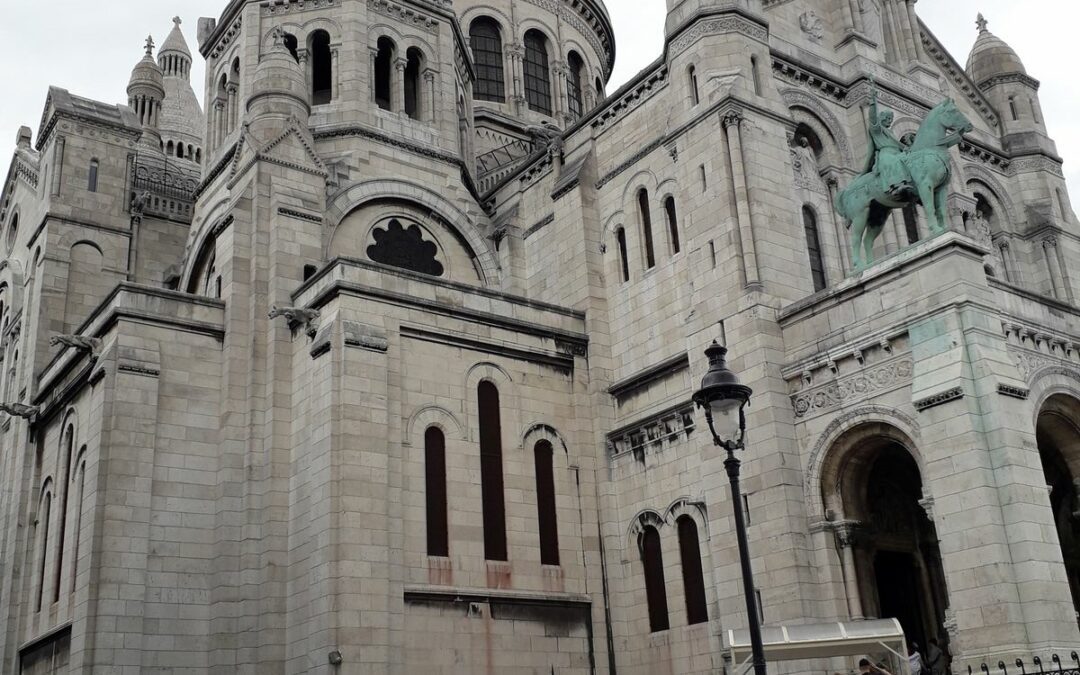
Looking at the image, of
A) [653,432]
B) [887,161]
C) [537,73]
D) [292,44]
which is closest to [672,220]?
[653,432]

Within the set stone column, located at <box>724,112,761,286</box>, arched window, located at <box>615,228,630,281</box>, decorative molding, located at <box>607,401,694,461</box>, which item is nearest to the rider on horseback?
stone column, located at <box>724,112,761,286</box>

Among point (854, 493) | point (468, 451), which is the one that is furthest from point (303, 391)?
point (854, 493)

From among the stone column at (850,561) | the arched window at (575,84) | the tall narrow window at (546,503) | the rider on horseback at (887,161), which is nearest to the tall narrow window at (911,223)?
the rider on horseback at (887,161)

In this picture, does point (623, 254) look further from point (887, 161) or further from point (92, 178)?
point (92, 178)

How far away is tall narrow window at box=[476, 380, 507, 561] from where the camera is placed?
91.1 feet

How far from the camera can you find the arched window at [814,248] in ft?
98.1

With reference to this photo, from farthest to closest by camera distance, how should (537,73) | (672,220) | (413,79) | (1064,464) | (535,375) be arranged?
(537,73) → (413,79) → (672,220) → (535,375) → (1064,464)

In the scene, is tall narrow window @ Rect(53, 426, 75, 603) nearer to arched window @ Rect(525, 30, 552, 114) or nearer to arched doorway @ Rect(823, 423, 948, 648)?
arched doorway @ Rect(823, 423, 948, 648)

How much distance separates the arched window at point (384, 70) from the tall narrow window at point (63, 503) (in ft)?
47.0

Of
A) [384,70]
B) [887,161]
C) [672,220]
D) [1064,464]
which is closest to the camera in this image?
[887,161]

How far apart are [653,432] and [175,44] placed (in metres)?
60.9

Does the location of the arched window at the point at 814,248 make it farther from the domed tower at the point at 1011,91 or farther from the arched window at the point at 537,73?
the arched window at the point at 537,73

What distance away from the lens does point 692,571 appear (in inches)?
1081

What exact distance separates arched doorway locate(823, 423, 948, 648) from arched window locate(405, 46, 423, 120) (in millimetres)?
19200
